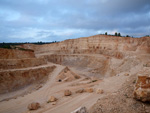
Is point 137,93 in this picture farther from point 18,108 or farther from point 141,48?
point 141,48

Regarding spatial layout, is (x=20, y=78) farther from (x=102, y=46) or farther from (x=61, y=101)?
(x=102, y=46)

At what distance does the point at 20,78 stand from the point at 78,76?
9976 millimetres

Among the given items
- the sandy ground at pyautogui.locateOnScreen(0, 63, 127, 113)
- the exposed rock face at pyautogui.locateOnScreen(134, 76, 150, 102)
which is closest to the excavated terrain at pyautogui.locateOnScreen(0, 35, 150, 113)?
the sandy ground at pyautogui.locateOnScreen(0, 63, 127, 113)

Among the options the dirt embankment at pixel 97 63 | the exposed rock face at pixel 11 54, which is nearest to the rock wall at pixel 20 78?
the exposed rock face at pixel 11 54

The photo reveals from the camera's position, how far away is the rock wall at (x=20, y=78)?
48.2 feet

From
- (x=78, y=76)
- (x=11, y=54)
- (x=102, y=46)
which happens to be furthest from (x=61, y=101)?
(x=102, y=46)

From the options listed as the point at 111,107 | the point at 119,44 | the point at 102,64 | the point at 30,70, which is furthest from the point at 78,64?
the point at 111,107

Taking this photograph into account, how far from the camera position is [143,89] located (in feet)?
15.3

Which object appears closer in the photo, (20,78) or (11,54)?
(20,78)

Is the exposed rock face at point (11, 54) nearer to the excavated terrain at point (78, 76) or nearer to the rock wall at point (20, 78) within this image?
the excavated terrain at point (78, 76)

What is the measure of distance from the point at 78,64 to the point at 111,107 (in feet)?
100

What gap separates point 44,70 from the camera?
20.8m

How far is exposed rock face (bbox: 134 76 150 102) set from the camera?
460cm

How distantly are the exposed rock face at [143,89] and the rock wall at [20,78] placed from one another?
15.2 metres
